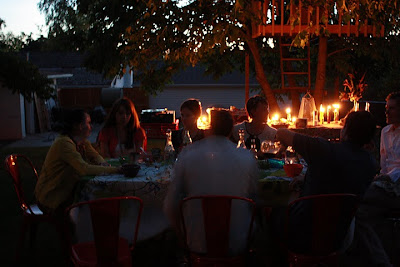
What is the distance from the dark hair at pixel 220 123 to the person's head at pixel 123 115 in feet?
7.81

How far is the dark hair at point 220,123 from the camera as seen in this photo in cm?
299

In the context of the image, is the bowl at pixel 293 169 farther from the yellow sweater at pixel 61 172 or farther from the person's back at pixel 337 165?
the yellow sweater at pixel 61 172

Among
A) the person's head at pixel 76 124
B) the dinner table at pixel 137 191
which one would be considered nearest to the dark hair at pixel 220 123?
the dinner table at pixel 137 191

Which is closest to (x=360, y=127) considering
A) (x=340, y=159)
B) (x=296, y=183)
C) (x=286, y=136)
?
(x=340, y=159)

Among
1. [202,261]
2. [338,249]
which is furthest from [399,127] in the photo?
[202,261]

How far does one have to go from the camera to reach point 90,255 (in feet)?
10.4

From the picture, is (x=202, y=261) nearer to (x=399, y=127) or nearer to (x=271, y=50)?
(x=399, y=127)

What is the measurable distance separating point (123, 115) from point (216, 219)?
2.64 metres

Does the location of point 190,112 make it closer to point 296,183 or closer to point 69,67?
point 296,183

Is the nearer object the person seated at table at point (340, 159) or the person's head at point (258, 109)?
the person seated at table at point (340, 159)

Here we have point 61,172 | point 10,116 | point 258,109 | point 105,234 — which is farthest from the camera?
point 10,116

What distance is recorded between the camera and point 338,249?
10.5 feet

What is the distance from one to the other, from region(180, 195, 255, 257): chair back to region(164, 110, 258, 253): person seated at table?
75 mm

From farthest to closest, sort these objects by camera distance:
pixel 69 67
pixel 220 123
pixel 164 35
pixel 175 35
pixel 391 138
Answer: pixel 69 67 → pixel 175 35 → pixel 164 35 → pixel 391 138 → pixel 220 123
